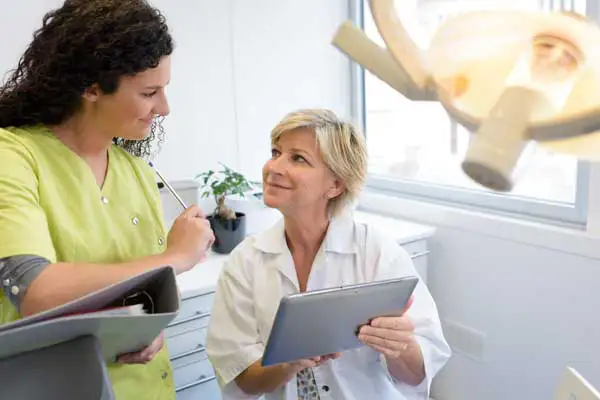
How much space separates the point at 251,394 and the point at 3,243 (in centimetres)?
72

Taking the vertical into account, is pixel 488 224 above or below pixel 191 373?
above

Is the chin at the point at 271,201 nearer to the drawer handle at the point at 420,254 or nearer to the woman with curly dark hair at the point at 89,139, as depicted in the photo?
the woman with curly dark hair at the point at 89,139

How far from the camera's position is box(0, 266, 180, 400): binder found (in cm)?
74

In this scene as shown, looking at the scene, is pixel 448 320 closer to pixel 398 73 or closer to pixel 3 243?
pixel 3 243

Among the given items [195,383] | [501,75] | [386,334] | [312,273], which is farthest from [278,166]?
[501,75]

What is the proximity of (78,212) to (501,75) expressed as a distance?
0.87 meters

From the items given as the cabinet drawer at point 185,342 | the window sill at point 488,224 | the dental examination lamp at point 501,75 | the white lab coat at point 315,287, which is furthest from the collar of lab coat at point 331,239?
the dental examination lamp at point 501,75

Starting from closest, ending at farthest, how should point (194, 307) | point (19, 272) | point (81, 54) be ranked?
point (19, 272) < point (81, 54) < point (194, 307)

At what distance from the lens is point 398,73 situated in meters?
0.51

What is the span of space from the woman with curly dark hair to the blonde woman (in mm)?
271

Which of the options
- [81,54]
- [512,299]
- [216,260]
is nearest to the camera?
[81,54]

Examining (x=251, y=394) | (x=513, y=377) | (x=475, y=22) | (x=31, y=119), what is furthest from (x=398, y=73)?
(x=513, y=377)

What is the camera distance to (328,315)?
1131 mm

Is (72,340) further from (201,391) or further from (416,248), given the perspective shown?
(416,248)
